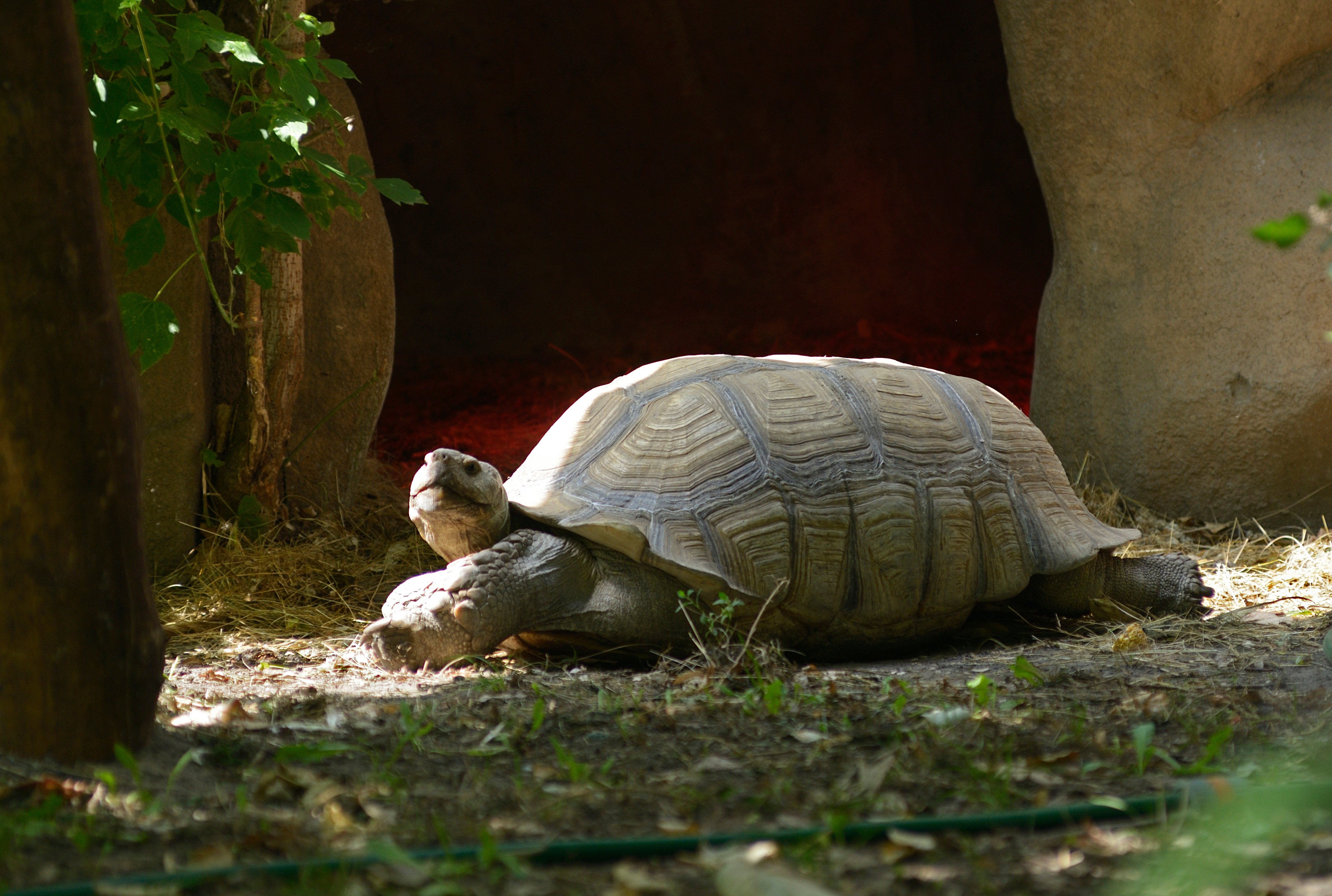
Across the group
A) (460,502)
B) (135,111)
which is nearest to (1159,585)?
(460,502)

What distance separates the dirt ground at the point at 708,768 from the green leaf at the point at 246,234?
51.1 inches

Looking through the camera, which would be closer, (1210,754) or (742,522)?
(1210,754)

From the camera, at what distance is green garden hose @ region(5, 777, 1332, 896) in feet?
5.40

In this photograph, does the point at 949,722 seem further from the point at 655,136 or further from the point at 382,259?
the point at 655,136

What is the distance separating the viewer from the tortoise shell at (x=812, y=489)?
137 inches

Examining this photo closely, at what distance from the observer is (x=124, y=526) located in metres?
2.20

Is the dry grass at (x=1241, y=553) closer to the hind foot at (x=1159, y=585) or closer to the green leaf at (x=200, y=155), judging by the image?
the hind foot at (x=1159, y=585)

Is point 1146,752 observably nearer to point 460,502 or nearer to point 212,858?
point 212,858

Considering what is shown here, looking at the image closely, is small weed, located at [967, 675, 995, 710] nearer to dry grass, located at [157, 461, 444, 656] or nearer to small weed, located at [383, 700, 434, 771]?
small weed, located at [383, 700, 434, 771]

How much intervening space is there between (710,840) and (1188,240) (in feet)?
15.4

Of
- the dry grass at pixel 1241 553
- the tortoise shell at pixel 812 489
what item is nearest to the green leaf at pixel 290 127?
the tortoise shell at pixel 812 489

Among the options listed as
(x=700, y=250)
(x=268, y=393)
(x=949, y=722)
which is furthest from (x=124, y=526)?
(x=700, y=250)

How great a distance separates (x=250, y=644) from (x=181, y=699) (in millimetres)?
922

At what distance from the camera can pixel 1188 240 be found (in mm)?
5516
